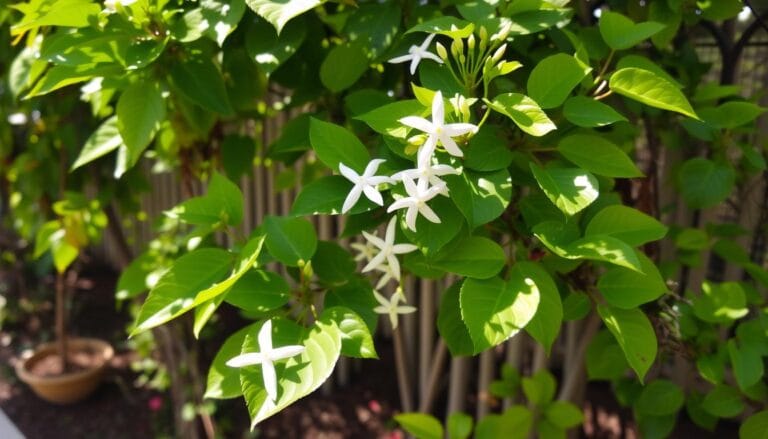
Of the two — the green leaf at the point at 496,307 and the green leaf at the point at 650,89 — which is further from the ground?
the green leaf at the point at 650,89

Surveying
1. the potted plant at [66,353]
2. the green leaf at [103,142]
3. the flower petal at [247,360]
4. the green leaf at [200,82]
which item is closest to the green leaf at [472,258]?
the flower petal at [247,360]

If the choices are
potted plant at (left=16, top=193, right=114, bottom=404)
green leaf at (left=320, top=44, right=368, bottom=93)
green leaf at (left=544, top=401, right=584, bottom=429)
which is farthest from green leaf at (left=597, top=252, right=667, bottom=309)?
potted plant at (left=16, top=193, right=114, bottom=404)

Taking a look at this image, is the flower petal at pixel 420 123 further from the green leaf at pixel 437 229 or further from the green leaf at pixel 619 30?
the green leaf at pixel 619 30

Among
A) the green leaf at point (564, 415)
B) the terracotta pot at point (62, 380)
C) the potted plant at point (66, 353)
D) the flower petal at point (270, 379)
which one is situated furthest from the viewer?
the terracotta pot at point (62, 380)

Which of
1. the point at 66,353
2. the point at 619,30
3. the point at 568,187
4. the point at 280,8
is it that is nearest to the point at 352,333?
the point at 568,187

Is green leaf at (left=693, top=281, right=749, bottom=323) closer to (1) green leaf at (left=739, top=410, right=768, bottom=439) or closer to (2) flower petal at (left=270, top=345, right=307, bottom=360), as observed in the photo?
(1) green leaf at (left=739, top=410, right=768, bottom=439)

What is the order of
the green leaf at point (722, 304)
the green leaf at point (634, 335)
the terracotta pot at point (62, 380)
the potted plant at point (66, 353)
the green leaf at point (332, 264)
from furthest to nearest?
the terracotta pot at point (62, 380) → the potted plant at point (66, 353) → the green leaf at point (722, 304) → the green leaf at point (332, 264) → the green leaf at point (634, 335)

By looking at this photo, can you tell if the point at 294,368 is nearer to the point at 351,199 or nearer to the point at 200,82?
the point at 351,199
